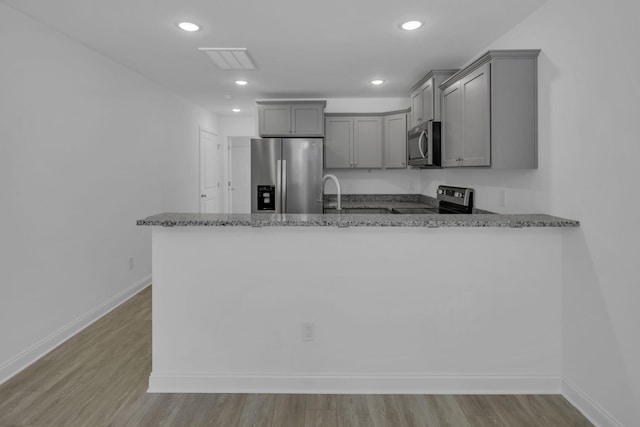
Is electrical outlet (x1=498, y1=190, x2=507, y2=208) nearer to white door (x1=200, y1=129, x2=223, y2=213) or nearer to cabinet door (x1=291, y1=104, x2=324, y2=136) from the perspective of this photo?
cabinet door (x1=291, y1=104, x2=324, y2=136)

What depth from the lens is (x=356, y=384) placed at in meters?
2.36

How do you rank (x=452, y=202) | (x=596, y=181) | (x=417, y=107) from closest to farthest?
(x=596, y=181) < (x=452, y=202) < (x=417, y=107)

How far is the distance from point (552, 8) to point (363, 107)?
3226 mm

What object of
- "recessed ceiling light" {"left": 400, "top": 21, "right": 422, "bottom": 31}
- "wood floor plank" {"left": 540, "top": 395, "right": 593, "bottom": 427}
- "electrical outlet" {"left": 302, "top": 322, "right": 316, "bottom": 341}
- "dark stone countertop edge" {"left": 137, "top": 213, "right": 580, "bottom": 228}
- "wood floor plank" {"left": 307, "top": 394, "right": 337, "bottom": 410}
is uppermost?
"recessed ceiling light" {"left": 400, "top": 21, "right": 422, "bottom": 31}

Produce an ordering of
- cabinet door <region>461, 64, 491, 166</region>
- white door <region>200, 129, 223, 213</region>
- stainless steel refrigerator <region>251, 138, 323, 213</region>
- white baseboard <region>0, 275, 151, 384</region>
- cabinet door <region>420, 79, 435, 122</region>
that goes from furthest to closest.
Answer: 1. white door <region>200, 129, 223, 213</region>
2. stainless steel refrigerator <region>251, 138, 323, 213</region>
3. cabinet door <region>420, 79, 435, 122</region>
4. cabinet door <region>461, 64, 491, 166</region>
5. white baseboard <region>0, 275, 151, 384</region>

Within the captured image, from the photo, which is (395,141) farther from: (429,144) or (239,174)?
(239,174)

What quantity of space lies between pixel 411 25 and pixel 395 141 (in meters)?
2.45

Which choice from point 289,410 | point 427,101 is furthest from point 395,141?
point 289,410

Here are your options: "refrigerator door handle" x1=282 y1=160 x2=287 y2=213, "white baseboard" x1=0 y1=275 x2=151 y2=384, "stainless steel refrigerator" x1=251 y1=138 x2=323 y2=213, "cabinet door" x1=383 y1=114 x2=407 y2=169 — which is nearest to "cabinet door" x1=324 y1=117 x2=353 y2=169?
"stainless steel refrigerator" x1=251 y1=138 x2=323 y2=213

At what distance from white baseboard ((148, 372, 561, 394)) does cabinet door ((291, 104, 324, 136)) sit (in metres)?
3.48

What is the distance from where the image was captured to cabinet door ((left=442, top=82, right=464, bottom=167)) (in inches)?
126

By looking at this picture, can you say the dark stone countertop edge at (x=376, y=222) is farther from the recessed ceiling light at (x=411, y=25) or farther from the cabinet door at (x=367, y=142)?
the cabinet door at (x=367, y=142)

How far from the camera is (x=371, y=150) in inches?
212

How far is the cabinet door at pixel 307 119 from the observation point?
521 centimetres
